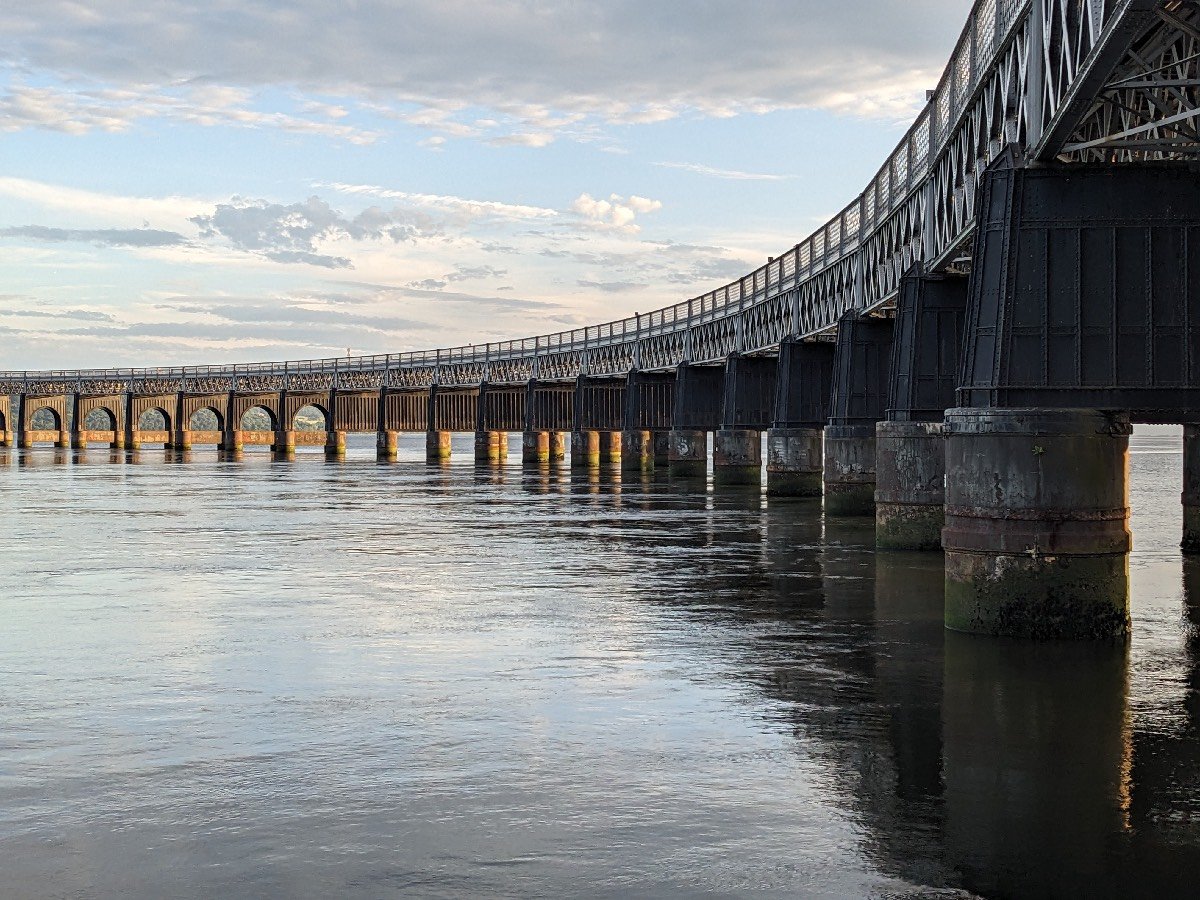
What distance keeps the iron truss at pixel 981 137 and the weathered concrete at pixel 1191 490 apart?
6.13m

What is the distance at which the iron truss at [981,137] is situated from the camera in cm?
1516

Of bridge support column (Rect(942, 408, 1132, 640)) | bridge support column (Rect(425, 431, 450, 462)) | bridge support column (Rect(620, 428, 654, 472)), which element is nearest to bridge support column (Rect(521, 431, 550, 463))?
bridge support column (Rect(425, 431, 450, 462))

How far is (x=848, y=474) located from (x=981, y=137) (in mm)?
19257

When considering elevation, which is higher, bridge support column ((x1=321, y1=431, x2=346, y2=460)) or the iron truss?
the iron truss

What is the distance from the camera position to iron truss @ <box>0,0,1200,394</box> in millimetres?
15156

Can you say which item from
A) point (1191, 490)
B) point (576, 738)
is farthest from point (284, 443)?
point (576, 738)

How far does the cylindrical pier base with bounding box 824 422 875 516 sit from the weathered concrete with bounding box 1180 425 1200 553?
1199 cm

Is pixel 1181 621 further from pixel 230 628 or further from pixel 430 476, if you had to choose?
pixel 430 476

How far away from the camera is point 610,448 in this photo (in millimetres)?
127688

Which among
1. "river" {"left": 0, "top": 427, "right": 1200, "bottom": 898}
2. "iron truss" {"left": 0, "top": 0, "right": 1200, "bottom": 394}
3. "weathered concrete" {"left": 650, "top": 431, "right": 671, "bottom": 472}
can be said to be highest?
"iron truss" {"left": 0, "top": 0, "right": 1200, "bottom": 394}

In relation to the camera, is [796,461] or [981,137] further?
[796,461]

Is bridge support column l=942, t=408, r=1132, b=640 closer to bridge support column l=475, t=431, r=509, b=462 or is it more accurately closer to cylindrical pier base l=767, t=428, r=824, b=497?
cylindrical pier base l=767, t=428, r=824, b=497

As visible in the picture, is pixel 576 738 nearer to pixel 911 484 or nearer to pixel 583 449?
pixel 911 484

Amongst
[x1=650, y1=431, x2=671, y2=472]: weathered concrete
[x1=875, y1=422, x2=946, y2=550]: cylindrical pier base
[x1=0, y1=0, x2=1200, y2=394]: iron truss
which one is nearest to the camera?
[x1=0, y1=0, x2=1200, y2=394]: iron truss
